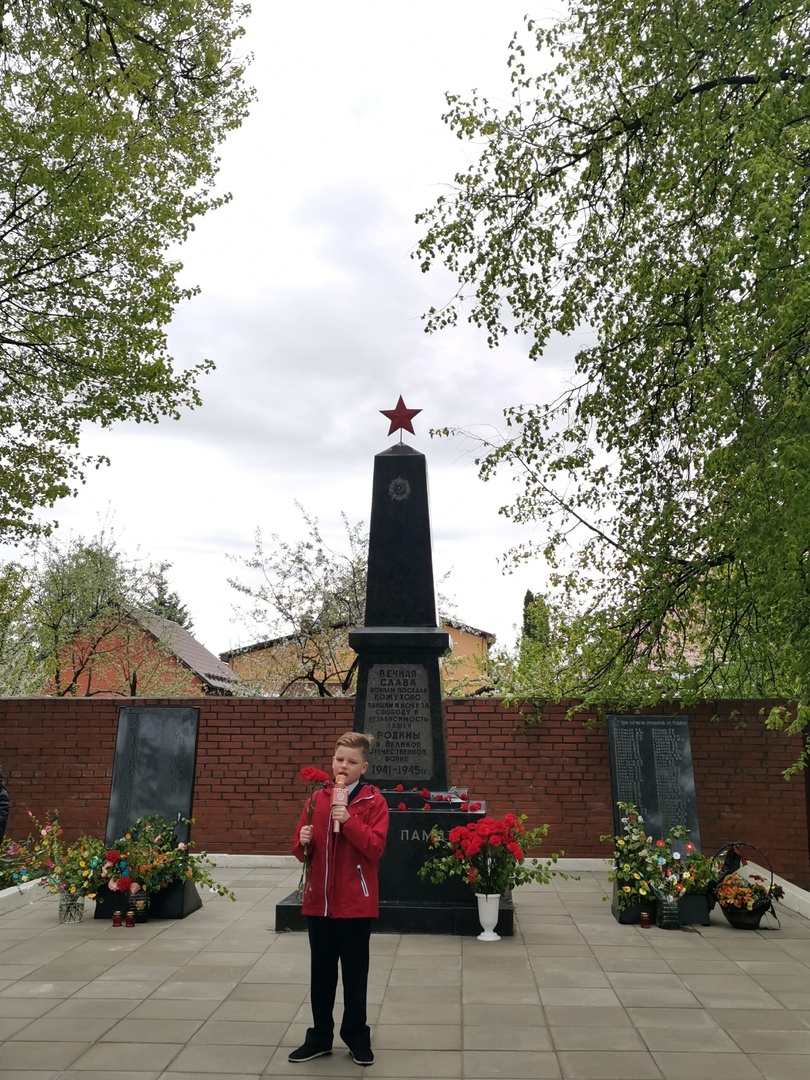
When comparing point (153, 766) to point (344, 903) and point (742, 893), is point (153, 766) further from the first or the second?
point (742, 893)

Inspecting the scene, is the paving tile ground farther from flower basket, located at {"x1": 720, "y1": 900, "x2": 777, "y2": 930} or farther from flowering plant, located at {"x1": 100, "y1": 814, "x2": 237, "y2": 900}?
flowering plant, located at {"x1": 100, "y1": 814, "x2": 237, "y2": 900}

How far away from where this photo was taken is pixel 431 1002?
5027mm

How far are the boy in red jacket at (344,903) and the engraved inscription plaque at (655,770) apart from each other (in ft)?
14.2

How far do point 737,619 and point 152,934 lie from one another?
5760 millimetres

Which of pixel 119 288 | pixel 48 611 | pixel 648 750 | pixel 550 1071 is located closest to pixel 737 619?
pixel 648 750

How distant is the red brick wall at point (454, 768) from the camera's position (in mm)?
9648

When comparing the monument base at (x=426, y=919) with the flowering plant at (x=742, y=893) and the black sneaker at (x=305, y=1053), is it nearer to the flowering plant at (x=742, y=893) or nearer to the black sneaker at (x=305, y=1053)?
the flowering plant at (x=742, y=893)

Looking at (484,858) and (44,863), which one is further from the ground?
(484,858)

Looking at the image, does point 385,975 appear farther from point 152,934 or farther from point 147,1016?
point 152,934

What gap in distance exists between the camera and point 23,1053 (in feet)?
13.7

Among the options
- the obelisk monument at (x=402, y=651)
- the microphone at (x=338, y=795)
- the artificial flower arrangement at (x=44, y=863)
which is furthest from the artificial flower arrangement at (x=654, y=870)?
the artificial flower arrangement at (x=44, y=863)

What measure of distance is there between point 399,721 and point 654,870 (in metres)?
2.30

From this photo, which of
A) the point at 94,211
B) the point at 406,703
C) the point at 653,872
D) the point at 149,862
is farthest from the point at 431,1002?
the point at 94,211

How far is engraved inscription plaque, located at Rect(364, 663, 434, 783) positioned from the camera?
7.66m
